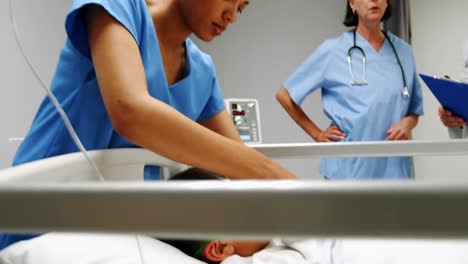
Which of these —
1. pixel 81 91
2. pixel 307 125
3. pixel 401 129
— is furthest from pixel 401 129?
pixel 81 91

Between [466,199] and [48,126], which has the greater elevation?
[466,199]

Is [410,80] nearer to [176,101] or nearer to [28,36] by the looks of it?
[176,101]

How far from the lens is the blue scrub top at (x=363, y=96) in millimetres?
1822

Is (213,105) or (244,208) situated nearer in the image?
(244,208)

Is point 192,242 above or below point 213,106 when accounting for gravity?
below

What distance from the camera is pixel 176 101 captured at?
3.59 feet

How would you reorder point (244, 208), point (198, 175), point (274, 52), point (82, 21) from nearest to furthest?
point (244, 208) < point (82, 21) < point (198, 175) < point (274, 52)

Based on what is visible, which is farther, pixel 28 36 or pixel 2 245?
pixel 28 36

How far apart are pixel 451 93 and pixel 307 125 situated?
2.71ft

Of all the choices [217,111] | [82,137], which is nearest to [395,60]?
[217,111]

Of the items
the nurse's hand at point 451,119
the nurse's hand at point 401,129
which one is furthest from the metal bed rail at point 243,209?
the nurse's hand at point 401,129

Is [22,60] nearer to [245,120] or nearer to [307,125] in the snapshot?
[245,120]

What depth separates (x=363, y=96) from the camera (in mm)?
1895

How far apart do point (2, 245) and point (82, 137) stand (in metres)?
0.26
